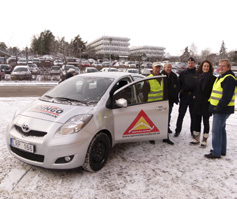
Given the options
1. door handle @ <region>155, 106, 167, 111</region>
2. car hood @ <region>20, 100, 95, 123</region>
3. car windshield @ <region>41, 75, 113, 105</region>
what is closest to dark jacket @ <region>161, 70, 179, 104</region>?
door handle @ <region>155, 106, 167, 111</region>

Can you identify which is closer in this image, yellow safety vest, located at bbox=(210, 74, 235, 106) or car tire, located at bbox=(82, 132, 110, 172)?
car tire, located at bbox=(82, 132, 110, 172)

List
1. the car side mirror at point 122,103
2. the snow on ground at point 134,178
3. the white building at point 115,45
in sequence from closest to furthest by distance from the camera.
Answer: the snow on ground at point 134,178
the car side mirror at point 122,103
the white building at point 115,45

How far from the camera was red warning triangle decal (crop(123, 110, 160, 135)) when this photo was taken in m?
3.61

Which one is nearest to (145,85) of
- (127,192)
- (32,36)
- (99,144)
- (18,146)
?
(99,144)

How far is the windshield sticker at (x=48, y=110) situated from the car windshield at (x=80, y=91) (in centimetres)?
28

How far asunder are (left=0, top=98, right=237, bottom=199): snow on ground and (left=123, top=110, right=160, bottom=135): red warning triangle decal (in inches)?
21.7

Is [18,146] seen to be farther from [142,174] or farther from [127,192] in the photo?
[142,174]

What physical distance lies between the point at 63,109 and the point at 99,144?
81cm

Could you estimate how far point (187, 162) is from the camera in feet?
12.1

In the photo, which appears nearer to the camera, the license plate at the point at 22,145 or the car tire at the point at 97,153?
the license plate at the point at 22,145

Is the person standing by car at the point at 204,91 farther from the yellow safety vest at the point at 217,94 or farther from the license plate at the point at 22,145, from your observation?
the license plate at the point at 22,145

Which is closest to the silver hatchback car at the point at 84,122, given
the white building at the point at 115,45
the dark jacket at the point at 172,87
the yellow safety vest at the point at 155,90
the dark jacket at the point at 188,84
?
the yellow safety vest at the point at 155,90

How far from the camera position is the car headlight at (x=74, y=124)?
9.29ft

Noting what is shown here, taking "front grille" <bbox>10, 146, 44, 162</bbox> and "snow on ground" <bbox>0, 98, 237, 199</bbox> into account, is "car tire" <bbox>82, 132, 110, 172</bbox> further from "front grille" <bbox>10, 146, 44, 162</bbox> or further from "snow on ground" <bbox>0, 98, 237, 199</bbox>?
"front grille" <bbox>10, 146, 44, 162</bbox>
